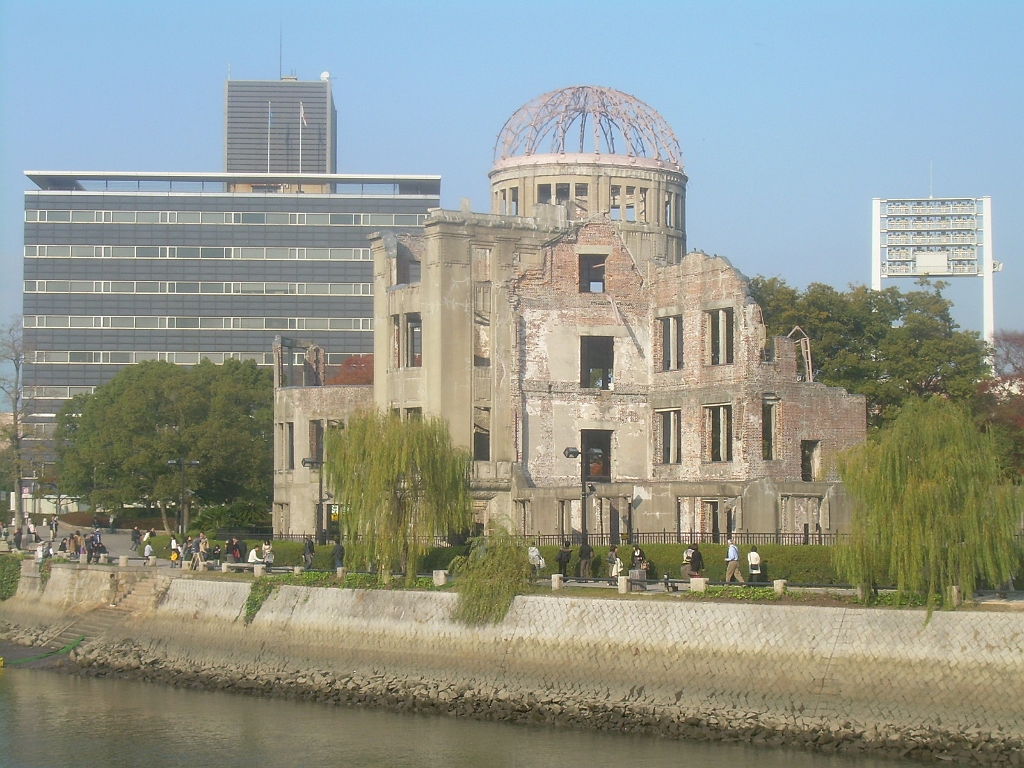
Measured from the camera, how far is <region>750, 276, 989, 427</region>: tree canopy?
188ft

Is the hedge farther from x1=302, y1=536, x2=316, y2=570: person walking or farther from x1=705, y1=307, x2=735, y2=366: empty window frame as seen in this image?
x1=705, y1=307, x2=735, y2=366: empty window frame

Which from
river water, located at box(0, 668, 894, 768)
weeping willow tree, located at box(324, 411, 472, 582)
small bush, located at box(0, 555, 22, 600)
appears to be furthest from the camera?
small bush, located at box(0, 555, 22, 600)

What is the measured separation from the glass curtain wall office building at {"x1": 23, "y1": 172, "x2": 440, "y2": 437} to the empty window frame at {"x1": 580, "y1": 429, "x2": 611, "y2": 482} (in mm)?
65500

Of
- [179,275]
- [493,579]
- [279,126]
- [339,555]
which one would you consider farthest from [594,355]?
[279,126]

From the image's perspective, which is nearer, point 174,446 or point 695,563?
point 695,563

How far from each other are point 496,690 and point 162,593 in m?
15.7

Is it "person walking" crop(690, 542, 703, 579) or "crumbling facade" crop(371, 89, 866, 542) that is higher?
"crumbling facade" crop(371, 89, 866, 542)

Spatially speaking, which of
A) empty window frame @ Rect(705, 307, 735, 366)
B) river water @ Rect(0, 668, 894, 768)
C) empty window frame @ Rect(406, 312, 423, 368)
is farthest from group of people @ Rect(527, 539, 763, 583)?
empty window frame @ Rect(406, 312, 423, 368)

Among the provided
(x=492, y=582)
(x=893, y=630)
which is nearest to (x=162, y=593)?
(x=492, y=582)

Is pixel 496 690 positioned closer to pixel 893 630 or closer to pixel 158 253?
pixel 893 630

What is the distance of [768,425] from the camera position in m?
51.9

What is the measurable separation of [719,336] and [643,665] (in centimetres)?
2028

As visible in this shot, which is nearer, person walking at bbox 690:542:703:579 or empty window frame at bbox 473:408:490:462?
person walking at bbox 690:542:703:579

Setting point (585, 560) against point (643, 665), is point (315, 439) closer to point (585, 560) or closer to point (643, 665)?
point (585, 560)
